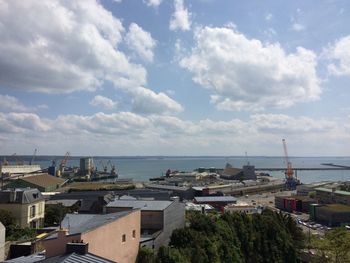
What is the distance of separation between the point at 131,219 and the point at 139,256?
215cm

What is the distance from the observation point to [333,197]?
74438 mm

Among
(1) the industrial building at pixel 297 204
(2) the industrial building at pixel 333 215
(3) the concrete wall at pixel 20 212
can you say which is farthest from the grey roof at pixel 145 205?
(1) the industrial building at pixel 297 204

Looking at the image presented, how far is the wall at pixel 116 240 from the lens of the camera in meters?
13.7

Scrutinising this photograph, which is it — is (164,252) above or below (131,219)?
below

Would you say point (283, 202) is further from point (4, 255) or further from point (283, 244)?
point (4, 255)

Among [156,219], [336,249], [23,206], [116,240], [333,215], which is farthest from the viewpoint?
[333,215]

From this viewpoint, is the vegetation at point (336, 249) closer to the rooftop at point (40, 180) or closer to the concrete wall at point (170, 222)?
the concrete wall at point (170, 222)

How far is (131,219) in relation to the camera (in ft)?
56.7

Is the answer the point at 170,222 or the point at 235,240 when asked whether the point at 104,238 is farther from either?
the point at 235,240

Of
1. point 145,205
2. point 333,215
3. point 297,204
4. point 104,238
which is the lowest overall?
point 333,215

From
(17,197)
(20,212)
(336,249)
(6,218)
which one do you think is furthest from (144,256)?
(17,197)

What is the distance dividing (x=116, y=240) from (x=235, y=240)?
14.9 metres

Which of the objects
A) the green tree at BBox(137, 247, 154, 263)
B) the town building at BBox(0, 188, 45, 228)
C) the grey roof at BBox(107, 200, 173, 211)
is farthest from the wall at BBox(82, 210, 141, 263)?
Answer: the town building at BBox(0, 188, 45, 228)

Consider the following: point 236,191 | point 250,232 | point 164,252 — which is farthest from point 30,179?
point 164,252
